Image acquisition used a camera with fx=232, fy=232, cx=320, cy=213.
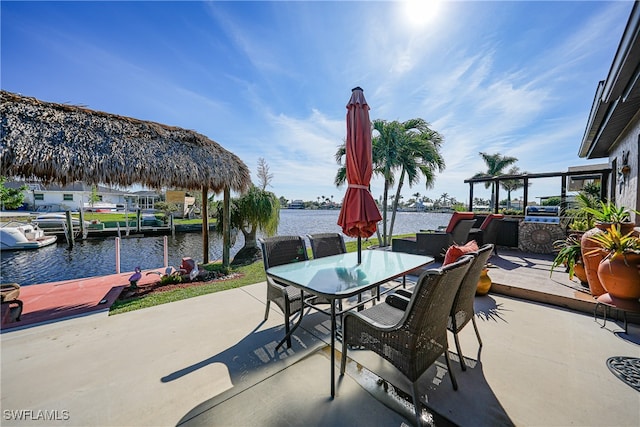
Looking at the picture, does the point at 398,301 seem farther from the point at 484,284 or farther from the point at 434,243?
the point at 434,243

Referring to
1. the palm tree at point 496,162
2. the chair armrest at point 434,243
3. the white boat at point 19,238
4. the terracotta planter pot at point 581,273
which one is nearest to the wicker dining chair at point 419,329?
the terracotta planter pot at point 581,273

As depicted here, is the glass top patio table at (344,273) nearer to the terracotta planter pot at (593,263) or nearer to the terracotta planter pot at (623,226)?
the terracotta planter pot at (593,263)

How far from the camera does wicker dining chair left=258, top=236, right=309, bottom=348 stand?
2457 mm

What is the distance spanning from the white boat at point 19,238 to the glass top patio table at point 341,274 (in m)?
16.0

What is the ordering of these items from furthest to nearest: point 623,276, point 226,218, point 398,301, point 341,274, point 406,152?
1. point 406,152
2. point 226,218
3. point 623,276
4. point 341,274
5. point 398,301

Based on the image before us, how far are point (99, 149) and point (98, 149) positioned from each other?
1 cm

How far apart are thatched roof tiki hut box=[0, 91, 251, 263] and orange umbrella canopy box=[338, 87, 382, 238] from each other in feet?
13.5

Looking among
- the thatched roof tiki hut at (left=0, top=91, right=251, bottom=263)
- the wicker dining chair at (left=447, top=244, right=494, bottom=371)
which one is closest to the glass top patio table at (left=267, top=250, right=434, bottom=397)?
the wicker dining chair at (left=447, top=244, right=494, bottom=371)

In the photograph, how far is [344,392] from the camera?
1.80m

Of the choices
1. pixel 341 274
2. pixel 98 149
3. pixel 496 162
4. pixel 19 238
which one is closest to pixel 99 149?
pixel 98 149

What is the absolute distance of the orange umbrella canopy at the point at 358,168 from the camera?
270 cm

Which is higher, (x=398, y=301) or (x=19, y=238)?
(x=398, y=301)

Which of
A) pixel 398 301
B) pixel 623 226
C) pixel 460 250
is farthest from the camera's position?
pixel 623 226

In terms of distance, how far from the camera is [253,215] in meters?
8.15
